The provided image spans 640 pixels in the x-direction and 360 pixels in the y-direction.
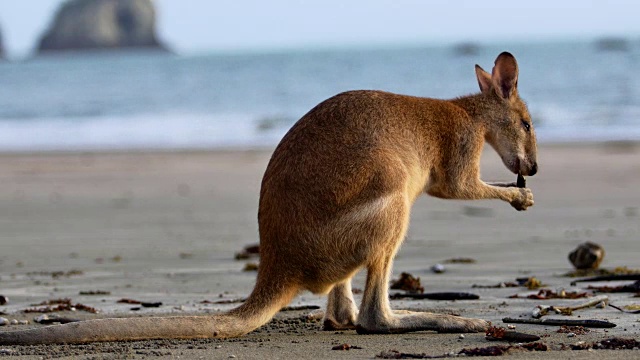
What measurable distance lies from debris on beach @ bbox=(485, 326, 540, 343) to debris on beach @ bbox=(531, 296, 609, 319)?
747 millimetres

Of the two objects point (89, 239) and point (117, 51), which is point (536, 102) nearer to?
point (89, 239)

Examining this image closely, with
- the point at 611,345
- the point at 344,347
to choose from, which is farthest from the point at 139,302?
the point at 611,345

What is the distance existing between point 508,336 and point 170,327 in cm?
145

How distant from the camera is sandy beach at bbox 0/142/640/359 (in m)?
5.14

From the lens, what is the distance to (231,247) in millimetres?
9227

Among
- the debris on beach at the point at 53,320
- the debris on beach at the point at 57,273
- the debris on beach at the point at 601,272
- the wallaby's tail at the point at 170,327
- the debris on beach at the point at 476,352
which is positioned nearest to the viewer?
the debris on beach at the point at 476,352

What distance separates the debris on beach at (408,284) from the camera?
22.4ft

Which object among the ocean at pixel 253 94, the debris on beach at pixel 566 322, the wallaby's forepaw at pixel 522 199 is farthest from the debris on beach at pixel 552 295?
the ocean at pixel 253 94

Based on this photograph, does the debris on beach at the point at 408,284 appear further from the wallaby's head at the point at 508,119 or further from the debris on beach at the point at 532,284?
the wallaby's head at the point at 508,119

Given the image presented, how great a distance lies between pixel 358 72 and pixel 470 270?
34751 millimetres

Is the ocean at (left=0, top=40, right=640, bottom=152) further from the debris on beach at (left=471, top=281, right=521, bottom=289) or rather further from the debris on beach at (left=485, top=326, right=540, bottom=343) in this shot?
the debris on beach at (left=485, top=326, right=540, bottom=343)

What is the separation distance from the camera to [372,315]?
5473mm

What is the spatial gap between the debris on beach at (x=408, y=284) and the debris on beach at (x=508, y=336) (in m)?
1.73

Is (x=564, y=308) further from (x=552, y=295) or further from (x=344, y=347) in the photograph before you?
(x=344, y=347)
